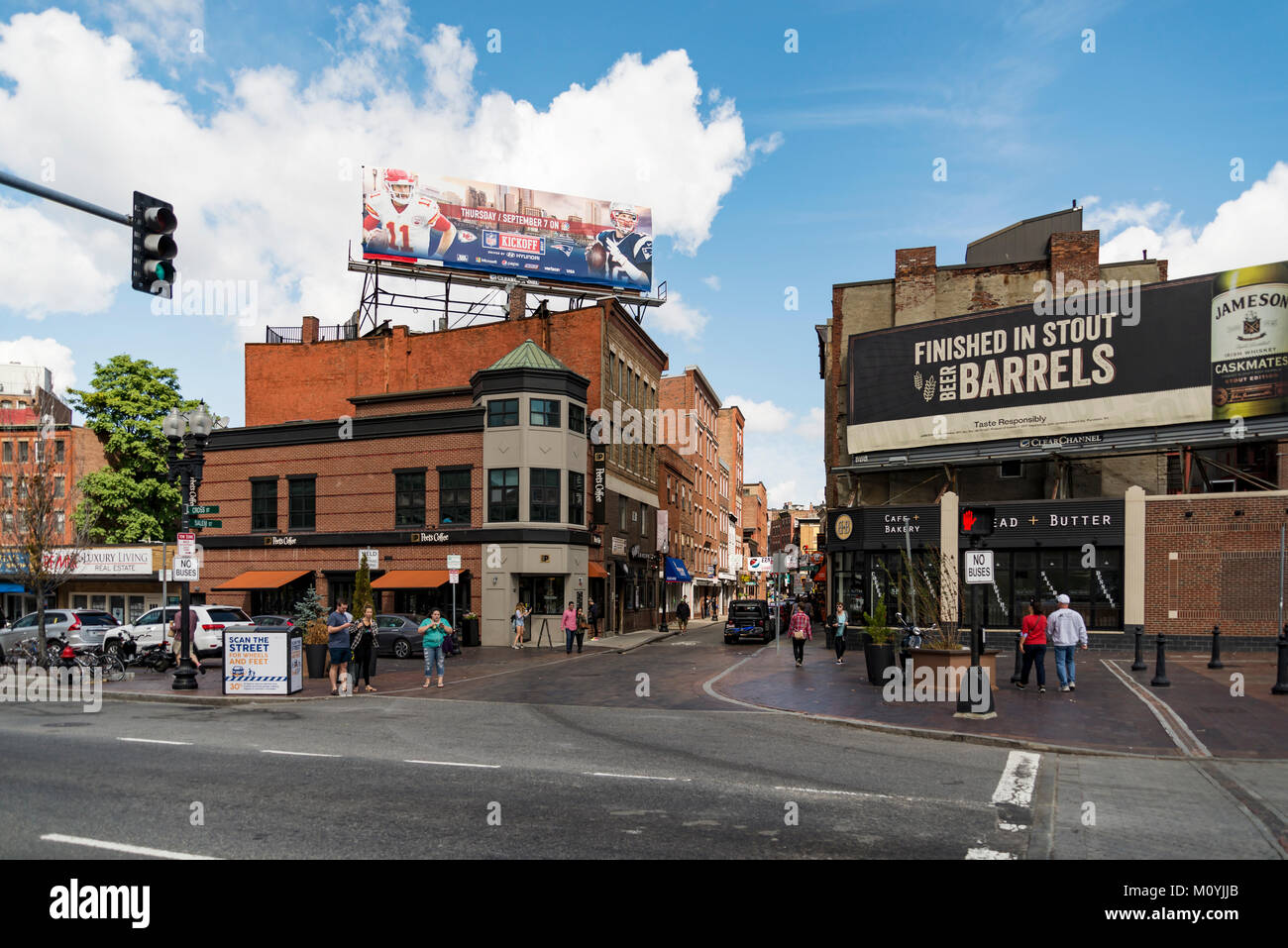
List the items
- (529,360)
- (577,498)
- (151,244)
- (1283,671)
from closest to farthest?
(151,244)
(1283,671)
(529,360)
(577,498)

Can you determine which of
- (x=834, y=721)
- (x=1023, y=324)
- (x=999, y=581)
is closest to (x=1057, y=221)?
(x=1023, y=324)

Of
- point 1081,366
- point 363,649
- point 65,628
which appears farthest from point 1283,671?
point 65,628

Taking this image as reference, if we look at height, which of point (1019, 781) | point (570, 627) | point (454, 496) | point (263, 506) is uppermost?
point (454, 496)

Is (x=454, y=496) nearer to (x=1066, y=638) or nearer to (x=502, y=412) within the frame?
(x=502, y=412)

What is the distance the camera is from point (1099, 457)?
3350 cm

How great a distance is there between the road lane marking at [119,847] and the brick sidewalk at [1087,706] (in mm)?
10214

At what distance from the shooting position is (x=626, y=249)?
158 ft

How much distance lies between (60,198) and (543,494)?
2866 cm

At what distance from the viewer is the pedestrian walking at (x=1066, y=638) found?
18.1 meters

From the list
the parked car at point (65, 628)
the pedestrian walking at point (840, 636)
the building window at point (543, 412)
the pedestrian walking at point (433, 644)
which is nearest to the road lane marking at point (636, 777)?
the pedestrian walking at point (433, 644)

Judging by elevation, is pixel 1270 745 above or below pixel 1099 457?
below

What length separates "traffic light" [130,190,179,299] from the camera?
10.1 meters
